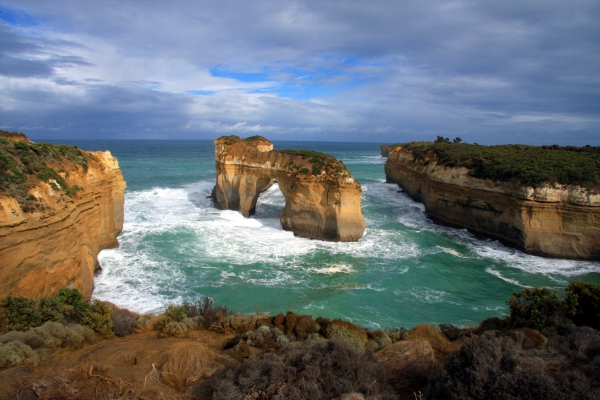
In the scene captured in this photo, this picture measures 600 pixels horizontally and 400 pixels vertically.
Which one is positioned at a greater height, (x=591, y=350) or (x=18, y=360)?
(x=591, y=350)

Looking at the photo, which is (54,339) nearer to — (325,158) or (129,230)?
(129,230)

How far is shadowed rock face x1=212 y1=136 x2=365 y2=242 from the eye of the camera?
805 inches

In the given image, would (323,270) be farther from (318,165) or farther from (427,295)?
(318,165)

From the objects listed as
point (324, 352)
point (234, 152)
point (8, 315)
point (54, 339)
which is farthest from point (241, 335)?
point (234, 152)

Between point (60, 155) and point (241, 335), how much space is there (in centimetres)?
1172

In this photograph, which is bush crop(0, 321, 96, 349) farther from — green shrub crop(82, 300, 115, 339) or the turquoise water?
the turquoise water

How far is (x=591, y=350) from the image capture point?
6457mm

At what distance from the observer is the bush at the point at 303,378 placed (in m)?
5.40

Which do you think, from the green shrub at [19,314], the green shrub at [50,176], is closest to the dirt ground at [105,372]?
the green shrub at [19,314]

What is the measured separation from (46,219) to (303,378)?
9422 mm

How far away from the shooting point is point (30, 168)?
1194 centimetres

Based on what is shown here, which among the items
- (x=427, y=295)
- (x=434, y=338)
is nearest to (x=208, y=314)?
(x=434, y=338)

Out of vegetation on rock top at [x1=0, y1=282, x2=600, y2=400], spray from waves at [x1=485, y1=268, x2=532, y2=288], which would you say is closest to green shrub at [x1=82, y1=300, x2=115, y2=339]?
vegetation on rock top at [x1=0, y1=282, x2=600, y2=400]

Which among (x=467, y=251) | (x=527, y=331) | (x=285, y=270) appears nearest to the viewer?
(x=527, y=331)
